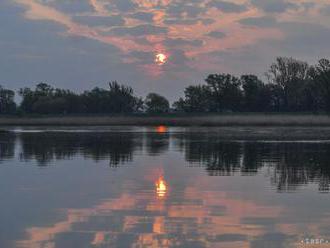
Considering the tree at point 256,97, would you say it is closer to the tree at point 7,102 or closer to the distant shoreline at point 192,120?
the distant shoreline at point 192,120


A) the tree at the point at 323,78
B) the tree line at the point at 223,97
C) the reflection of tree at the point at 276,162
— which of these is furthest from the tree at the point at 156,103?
the reflection of tree at the point at 276,162

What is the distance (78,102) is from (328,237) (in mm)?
117111

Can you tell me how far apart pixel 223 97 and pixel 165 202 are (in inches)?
4009

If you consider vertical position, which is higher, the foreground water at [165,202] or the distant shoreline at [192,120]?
the distant shoreline at [192,120]

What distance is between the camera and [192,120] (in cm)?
9356

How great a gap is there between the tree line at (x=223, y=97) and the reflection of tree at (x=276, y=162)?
243ft

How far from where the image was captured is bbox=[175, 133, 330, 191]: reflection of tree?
700 inches

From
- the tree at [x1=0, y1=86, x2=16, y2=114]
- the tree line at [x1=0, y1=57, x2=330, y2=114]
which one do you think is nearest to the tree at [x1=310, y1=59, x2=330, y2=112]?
the tree line at [x1=0, y1=57, x2=330, y2=114]

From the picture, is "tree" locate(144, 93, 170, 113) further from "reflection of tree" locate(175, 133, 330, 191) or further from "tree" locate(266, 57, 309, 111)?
"reflection of tree" locate(175, 133, 330, 191)

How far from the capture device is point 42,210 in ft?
41.0

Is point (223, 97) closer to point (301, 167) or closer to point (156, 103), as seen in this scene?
point (156, 103)

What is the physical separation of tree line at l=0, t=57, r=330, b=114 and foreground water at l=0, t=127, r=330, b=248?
82.6 m

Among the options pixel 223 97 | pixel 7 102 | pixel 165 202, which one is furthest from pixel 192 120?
pixel 165 202

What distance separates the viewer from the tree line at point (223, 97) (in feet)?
345
